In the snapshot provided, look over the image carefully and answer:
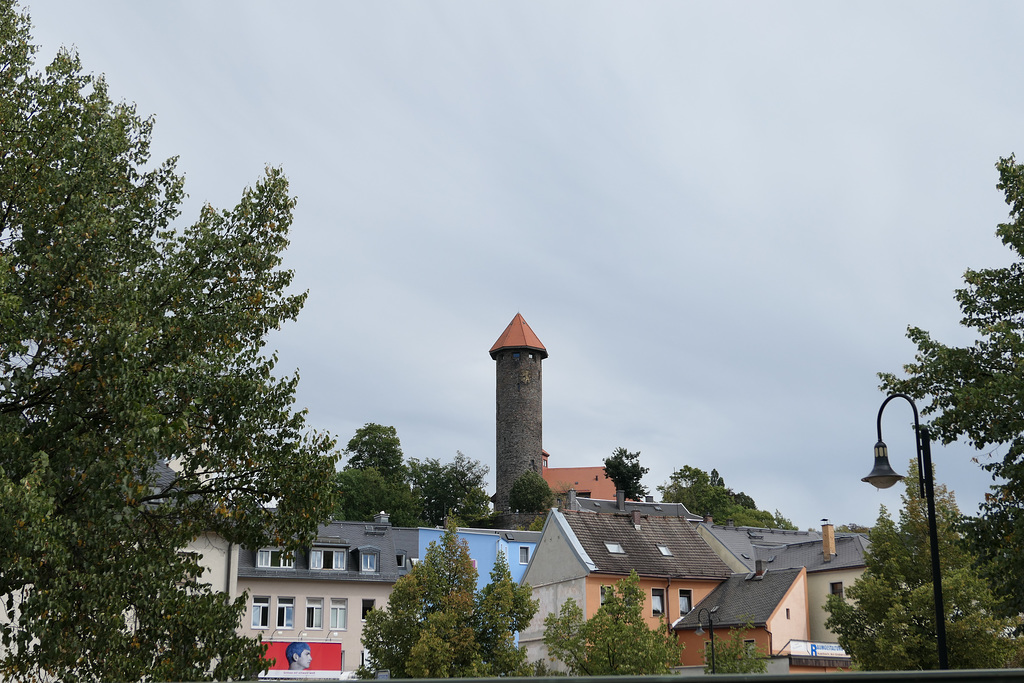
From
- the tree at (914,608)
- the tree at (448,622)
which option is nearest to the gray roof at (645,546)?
the tree at (448,622)

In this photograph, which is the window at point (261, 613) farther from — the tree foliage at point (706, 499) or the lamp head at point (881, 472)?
the tree foliage at point (706, 499)

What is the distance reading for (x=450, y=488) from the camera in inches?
4013

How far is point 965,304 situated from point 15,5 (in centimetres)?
1675

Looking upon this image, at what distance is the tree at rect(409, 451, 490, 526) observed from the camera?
99.1 m

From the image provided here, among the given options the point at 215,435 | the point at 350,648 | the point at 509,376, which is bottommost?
the point at 350,648

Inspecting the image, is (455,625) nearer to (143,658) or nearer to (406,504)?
(143,658)

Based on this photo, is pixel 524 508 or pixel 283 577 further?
pixel 524 508

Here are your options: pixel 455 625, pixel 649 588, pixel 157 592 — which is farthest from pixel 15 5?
pixel 649 588

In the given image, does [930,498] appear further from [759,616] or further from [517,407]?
[517,407]

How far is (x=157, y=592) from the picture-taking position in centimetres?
1261

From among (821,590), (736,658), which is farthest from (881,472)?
(821,590)

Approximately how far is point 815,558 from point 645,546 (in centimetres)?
866

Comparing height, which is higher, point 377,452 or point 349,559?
point 377,452

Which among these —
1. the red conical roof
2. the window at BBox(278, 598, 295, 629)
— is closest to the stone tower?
the red conical roof
